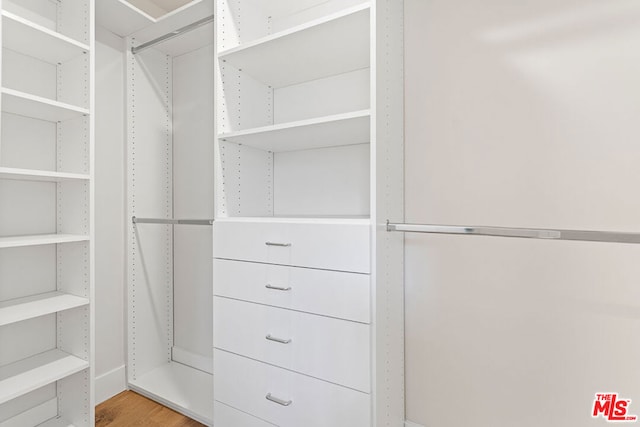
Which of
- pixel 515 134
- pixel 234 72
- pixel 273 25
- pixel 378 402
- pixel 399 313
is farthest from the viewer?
pixel 273 25

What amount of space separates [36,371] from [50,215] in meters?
0.76

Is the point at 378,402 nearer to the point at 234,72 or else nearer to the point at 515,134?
the point at 515,134

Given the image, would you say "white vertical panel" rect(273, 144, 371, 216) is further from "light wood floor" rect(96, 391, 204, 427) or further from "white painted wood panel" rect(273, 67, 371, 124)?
"light wood floor" rect(96, 391, 204, 427)

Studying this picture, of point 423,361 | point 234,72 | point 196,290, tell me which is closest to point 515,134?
point 423,361

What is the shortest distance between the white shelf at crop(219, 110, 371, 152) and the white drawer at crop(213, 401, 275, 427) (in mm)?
1249

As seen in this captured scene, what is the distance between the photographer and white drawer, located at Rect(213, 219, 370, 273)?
115 cm

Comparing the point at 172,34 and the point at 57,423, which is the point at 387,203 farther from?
the point at 57,423

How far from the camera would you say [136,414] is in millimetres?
1803

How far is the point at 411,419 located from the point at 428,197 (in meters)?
1.03

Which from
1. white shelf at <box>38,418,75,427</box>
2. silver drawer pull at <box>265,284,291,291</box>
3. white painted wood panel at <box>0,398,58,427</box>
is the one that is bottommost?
white shelf at <box>38,418,75,427</box>

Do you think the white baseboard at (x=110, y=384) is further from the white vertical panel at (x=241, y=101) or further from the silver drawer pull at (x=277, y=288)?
the white vertical panel at (x=241, y=101)

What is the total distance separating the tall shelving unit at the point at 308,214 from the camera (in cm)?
117

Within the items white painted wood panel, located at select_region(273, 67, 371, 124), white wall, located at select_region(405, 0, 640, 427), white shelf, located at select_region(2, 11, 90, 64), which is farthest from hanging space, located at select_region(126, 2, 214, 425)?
white wall, located at select_region(405, 0, 640, 427)

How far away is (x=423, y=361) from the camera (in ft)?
4.80
